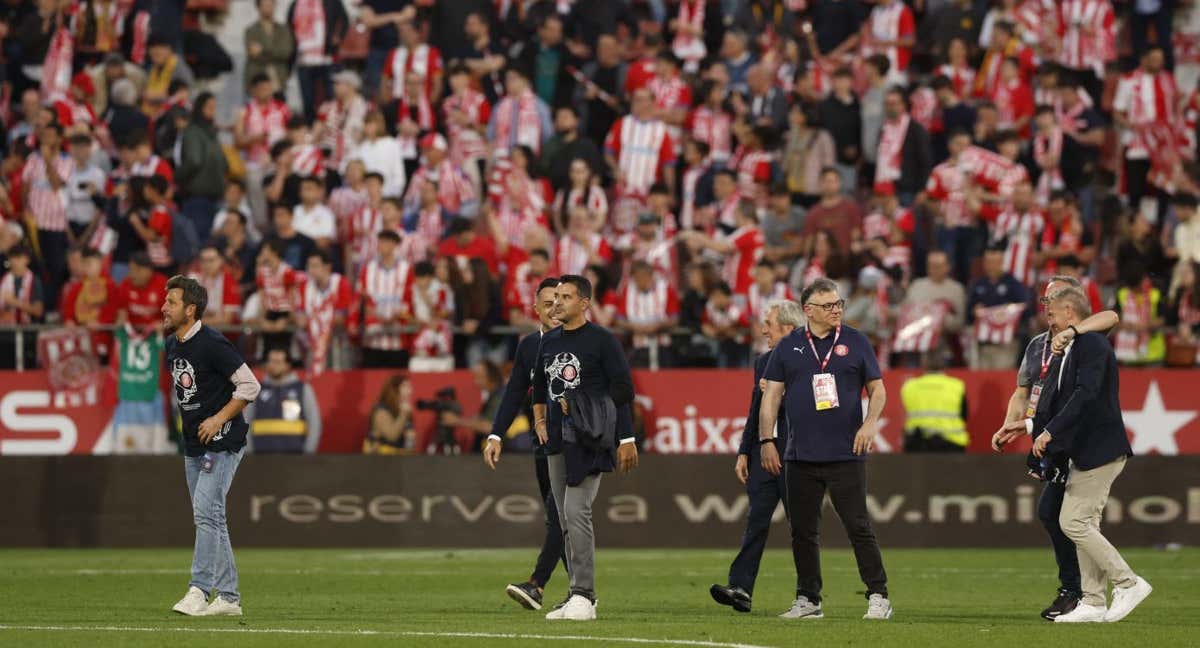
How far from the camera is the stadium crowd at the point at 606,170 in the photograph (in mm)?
23047

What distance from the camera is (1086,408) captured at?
12.5 meters

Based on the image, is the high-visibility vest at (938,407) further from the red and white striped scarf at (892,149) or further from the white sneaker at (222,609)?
the white sneaker at (222,609)

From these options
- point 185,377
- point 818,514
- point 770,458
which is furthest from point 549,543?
point 185,377

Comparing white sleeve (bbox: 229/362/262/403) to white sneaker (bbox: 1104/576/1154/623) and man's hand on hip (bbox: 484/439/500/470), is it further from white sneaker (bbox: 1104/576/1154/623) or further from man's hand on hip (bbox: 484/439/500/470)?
white sneaker (bbox: 1104/576/1154/623)

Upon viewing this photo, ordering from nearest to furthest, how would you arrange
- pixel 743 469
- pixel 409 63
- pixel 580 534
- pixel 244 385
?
pixel 580 534
pixel 244 385
pixel 743 469
pixel 409 63

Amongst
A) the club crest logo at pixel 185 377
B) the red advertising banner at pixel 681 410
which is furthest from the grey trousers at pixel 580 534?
the red advertising banner at pixel 681 410

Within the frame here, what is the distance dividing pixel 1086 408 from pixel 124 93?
1744 cm

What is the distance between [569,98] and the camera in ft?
88.9

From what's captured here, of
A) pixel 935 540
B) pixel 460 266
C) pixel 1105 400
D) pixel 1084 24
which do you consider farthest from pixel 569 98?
pixel 1105 400

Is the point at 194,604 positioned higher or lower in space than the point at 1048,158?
lower

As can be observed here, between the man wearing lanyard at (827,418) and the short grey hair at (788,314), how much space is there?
2.50ft

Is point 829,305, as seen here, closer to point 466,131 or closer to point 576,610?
point 576,610

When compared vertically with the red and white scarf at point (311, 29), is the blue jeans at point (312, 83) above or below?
below

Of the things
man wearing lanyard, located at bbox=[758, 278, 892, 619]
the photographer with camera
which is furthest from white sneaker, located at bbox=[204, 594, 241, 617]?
the photographer with camera
